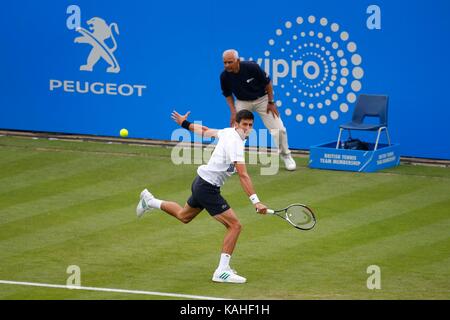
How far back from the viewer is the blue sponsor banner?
18.5 metres

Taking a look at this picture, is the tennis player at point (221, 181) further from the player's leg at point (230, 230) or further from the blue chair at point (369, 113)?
the blue chair at point (369, 113)

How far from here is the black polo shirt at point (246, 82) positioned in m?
17.8

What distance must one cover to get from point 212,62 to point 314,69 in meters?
2.07

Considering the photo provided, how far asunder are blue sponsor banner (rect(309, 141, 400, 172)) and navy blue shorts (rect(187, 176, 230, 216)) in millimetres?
6180

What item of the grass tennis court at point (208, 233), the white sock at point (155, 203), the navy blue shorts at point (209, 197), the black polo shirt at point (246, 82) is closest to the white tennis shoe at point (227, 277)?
the grass tennis court at point (208, 233)

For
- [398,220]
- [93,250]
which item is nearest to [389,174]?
[398,220]

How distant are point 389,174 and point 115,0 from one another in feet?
21.4

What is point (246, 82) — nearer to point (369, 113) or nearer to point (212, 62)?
point (369, 113)

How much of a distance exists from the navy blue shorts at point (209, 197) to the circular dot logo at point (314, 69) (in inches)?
290

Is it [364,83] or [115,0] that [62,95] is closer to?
[115,0]

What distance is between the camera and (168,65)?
2100 centimetres

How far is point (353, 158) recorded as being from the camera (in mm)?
18516

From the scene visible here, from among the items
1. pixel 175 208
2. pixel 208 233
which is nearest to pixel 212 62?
pixel 208 233

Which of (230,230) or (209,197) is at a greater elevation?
(209,197)
